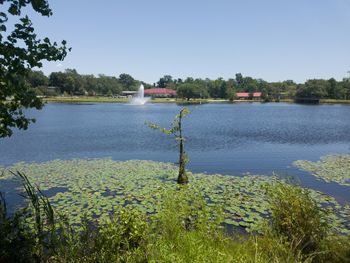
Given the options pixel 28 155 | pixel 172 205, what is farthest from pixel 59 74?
pixel 172 205

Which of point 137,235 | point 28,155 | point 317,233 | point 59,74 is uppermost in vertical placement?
point 59,74

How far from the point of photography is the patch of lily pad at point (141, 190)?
565 inches

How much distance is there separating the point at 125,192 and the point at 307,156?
20.6 meters

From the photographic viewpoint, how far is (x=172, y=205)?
27.8ft

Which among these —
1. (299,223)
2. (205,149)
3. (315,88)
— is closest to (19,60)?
(299,223)

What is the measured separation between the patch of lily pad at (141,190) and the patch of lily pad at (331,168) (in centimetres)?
433

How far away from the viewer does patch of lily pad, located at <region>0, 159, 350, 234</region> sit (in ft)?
47.1

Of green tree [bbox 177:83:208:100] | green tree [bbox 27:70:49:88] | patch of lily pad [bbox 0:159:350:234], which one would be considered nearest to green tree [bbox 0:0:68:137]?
patch of lily pad [bbox 0:159:350:234]

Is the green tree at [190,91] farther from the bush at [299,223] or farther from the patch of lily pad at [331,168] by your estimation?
the bush at [299,223]

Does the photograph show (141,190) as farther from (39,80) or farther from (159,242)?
(39,80)

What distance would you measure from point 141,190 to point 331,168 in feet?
52.0

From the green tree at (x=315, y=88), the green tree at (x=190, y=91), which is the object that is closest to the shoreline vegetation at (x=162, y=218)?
the green tree at (x=315, y=88)

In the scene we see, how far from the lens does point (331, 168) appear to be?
83.4 feet

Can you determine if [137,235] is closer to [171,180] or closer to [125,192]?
[125,192]
